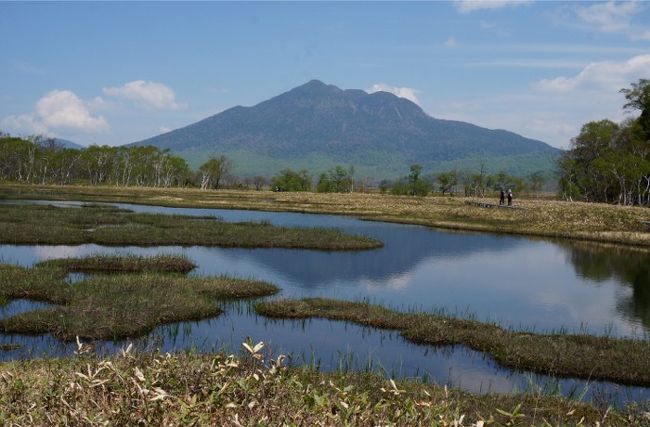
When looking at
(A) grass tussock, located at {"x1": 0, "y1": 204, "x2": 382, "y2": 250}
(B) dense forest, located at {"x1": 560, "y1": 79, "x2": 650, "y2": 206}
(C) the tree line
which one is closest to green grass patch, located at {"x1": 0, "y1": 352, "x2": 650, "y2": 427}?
(A) grass tussock, located at {"x1": 0, "y1": 204, "x2": 382, "y2": 250}

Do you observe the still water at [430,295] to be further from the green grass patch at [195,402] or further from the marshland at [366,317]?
the green grass patch at [195,402]

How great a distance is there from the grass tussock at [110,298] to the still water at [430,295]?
33.7 inches

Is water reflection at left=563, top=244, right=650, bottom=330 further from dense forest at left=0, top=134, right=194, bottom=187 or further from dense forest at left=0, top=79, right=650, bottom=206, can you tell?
dense forest at left=0, top=134, right=194, bottom=187

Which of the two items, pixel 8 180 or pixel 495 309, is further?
pixel 8 180

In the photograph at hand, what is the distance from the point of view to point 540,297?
31953 millimetres

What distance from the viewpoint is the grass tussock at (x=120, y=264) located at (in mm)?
32062

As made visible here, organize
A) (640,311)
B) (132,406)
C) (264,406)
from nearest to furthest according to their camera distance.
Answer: (132,406)
(264,406)
(640,311)

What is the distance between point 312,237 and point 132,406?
146 ft

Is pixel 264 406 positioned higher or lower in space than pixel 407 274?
higher

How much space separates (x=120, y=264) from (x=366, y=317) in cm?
1639

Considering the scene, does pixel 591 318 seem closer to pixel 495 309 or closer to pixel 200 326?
pixel 495 309

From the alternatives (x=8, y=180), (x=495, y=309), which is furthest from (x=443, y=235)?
(x=8, y=180)

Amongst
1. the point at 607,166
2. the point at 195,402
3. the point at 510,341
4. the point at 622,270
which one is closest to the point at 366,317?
the point at 510,341

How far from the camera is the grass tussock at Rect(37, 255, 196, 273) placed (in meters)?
32.1
